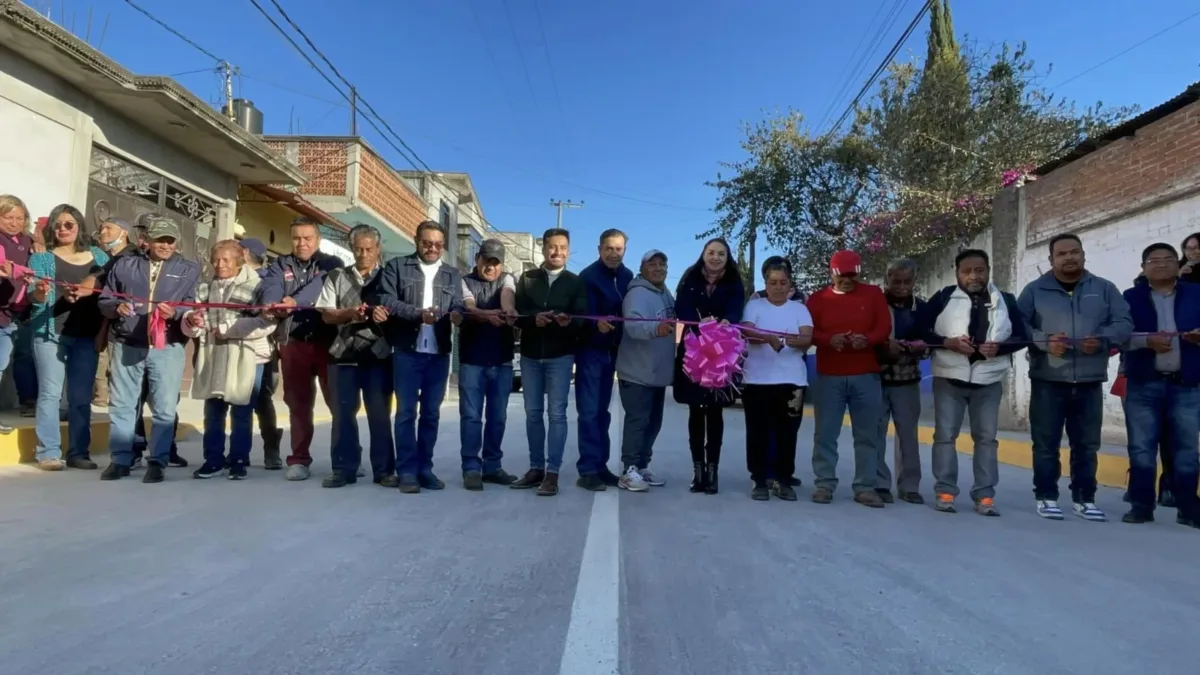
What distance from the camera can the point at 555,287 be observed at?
5.66 metres

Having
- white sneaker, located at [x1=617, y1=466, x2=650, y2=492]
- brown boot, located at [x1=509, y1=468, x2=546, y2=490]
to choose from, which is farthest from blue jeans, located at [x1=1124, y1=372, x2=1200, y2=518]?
brown boot, located at [x1=509, y1=468, x2=546, y2=490]

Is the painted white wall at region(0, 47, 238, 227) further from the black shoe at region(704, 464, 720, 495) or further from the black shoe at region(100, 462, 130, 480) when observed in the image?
the black shoe at region(704, 464, 720, 495)

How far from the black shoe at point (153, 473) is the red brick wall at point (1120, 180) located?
10040 millimetres

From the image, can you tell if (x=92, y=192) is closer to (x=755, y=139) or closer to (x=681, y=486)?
(x=681, y=486)

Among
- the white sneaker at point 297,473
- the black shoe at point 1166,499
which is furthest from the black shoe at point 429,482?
the black shoe at point 1166,499

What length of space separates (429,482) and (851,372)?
3.10 metres

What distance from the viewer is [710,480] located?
5719mm

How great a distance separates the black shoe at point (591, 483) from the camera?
18.5ft

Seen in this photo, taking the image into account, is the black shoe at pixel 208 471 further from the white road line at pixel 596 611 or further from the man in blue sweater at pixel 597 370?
the white road line at pixel 596 611

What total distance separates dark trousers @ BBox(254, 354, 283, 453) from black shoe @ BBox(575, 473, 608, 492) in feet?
8.58

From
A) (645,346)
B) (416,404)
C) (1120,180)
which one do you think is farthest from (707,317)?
(1120,180)

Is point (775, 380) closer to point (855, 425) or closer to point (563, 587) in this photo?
point (855, 425)

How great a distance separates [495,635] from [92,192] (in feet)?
31.2

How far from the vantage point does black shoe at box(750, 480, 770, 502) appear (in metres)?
5.46
